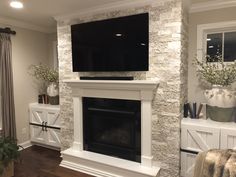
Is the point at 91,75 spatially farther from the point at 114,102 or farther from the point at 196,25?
the point at 196,25

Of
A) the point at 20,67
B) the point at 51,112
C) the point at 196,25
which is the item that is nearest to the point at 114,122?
the point at 51,112

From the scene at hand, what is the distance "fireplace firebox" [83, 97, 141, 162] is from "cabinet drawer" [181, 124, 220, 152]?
0.63 meters

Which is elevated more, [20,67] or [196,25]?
[196,25]

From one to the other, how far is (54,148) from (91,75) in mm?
1760

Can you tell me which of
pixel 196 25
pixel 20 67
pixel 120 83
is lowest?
pixel 120 83

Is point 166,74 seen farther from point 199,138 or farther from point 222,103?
point 199,138

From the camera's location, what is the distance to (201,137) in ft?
8.09

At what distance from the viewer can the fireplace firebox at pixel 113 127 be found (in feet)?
9.29

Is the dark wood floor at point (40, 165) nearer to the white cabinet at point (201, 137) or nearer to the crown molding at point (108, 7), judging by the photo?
the white cabinet at point (201, 137)

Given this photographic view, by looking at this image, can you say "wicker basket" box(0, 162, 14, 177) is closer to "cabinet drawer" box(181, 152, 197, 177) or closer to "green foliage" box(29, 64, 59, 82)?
"green foliage" box(29, 64, 59, 82)

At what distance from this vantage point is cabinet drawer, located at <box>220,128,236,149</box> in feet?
7.48

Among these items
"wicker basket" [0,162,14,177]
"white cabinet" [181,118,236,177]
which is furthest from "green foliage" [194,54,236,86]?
"wicker basket" [0,162,14,177]

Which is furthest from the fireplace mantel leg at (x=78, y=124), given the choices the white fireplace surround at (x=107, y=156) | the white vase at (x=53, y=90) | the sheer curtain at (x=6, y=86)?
the sheer curtain at (x=6, y=86)

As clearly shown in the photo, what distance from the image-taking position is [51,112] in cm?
364
